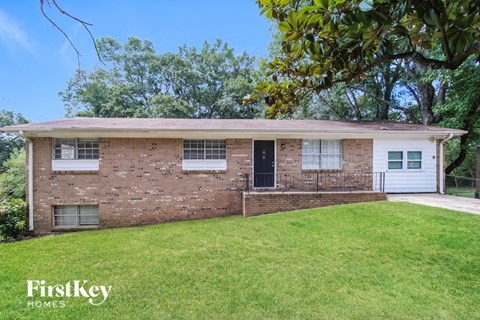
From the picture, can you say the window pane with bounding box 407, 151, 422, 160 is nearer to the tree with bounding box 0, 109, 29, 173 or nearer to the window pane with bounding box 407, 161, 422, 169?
the window pane with bounding box 407, 161, 422, 169

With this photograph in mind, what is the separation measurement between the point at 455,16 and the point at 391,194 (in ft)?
35.6

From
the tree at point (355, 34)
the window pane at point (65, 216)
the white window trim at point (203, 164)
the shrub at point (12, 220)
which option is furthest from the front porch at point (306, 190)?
the shrub at point (12, 220)

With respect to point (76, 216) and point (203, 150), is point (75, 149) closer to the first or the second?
point (76, 216)

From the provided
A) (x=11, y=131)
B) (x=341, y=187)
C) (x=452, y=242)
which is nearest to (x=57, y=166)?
(x=11, y=131)

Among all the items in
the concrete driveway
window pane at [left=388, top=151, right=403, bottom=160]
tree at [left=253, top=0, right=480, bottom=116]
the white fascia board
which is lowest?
the concrete driveway

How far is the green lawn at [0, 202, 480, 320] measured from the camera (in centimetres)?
361

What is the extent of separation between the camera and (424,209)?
7926mm

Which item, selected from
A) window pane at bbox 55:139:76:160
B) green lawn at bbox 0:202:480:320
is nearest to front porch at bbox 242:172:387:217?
green lawn at bbox 0:202:480:320

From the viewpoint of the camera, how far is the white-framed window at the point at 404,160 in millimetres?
10977

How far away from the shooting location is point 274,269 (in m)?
4.79

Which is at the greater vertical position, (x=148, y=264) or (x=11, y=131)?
(x=11, y=131)

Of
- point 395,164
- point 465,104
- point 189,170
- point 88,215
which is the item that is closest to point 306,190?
point 395,164

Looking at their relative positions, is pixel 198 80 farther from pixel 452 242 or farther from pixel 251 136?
pixel 452 242

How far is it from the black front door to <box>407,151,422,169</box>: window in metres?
5.84
